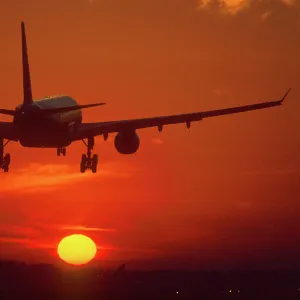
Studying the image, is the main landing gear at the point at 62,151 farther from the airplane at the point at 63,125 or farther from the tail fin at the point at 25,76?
the tail fin at the point at 25,76

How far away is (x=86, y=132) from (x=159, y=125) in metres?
7.49

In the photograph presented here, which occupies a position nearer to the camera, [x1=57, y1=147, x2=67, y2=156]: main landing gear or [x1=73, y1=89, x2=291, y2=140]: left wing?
[x1=73, y1=89, x2=291, y2=140]: left wing

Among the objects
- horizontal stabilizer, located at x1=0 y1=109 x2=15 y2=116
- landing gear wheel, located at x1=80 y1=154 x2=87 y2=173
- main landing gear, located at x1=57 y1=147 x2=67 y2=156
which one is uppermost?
main landing gear, located at x1=57 y1=147 x2=67 y2=156

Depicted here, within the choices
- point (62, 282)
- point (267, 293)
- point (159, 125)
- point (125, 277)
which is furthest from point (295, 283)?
point (159, 125)

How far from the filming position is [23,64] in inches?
3095

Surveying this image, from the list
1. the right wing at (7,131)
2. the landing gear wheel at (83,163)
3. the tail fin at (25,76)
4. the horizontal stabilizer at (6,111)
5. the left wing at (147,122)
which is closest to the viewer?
the horizontal stabilizer at (6,111)

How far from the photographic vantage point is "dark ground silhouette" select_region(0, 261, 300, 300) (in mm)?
115375

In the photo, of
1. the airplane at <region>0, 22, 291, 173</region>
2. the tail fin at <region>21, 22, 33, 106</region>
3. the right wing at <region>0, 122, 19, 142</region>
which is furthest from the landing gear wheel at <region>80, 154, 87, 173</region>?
the tail fin at <region>21, 22, 33, 106</region>

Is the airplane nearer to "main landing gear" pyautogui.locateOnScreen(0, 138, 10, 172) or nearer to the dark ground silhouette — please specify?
"main landing gear" pyautogui.locateOnScreen(0, 138, 10, 172)

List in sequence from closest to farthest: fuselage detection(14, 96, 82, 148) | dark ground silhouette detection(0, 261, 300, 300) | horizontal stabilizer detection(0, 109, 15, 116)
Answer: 1. horizontal stabilizer detection(0, 109, 15, 116)
2. fuselage detection(14, 96, 82, 148)
3. dark ground silhouette detection(0, 261, 300, 300)

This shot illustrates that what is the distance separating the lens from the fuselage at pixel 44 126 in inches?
2856

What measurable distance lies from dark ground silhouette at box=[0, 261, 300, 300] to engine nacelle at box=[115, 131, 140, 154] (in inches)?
1269

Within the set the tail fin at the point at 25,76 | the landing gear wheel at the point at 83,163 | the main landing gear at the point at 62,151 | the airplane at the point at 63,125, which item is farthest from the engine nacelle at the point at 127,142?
the tail fin at the point at 25,76

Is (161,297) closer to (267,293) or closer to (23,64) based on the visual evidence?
(267,293)
